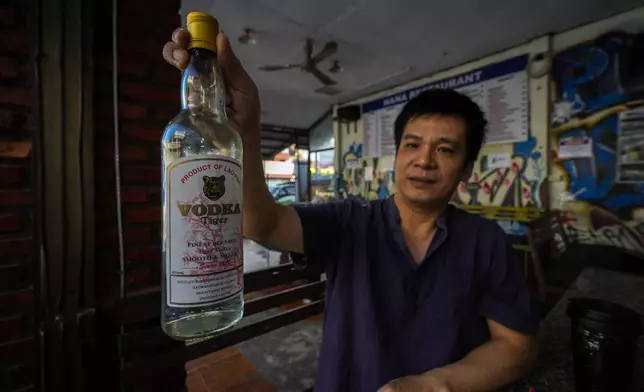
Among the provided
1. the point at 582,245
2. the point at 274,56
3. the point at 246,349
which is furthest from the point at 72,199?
the point at 582,245

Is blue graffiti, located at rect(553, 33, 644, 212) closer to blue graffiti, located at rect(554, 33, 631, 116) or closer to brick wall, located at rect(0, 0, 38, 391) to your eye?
blue graffiti, located at rect(554, 33, 631, 116)

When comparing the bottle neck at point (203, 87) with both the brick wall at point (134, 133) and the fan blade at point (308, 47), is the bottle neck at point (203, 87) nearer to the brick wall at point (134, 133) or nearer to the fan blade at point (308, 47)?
the brick wall at point (134, 133)

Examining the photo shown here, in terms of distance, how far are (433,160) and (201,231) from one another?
0.67m

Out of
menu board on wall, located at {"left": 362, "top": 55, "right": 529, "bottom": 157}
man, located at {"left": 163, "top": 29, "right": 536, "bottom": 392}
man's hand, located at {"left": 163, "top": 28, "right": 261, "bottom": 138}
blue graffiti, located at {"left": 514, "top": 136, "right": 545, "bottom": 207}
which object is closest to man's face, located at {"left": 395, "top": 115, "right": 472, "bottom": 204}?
man, located at {"left": 163, "top": 29, "right": 536, "bottom": 392}

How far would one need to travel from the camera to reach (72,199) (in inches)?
37.4

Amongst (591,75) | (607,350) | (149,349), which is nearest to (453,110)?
(607,350)

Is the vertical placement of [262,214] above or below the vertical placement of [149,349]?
above

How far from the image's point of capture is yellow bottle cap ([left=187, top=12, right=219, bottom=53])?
0.41 meters

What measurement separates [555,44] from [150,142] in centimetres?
350

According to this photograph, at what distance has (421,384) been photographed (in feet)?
2.12

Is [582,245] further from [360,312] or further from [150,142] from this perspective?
[150,142]

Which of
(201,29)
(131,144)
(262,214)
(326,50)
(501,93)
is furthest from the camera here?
(501,93)

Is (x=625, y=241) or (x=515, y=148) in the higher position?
(x=515, y=148)

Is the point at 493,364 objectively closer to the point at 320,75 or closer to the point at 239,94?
the point at 239,94
